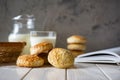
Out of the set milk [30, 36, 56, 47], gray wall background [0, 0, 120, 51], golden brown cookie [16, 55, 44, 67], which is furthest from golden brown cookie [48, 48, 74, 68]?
gray wall background [0, 0, 120, 51]

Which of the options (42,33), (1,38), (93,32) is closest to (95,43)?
(93,32)

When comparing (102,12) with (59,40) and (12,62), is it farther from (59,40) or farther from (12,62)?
(12,62)

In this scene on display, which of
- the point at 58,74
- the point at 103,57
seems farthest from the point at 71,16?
the point at 58,74

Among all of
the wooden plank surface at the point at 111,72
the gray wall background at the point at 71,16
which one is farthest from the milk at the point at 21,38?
the wooden plank surface at the point at 111,72

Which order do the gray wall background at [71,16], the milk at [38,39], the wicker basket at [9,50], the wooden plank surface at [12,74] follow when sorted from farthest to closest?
the gray wall background at [71,16]
the milk at [38,39]
the wicker basket at [9,50]
the wooden plank surface at [12,74]

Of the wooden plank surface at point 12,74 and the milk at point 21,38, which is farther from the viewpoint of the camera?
the milk at point 21,38

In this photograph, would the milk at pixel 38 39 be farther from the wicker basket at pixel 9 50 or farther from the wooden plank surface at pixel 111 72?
the wooden plank surface at pixel 111 72
